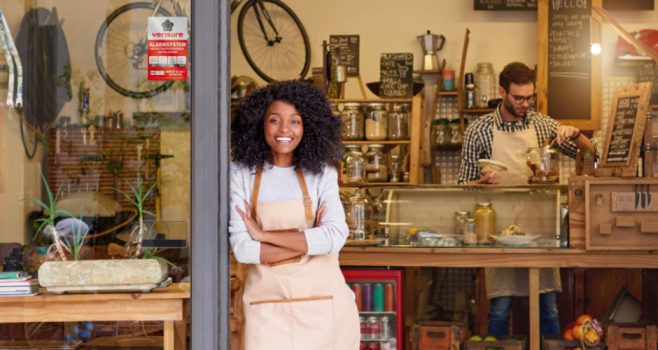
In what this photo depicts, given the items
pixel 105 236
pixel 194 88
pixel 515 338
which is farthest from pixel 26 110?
pixel 515 338

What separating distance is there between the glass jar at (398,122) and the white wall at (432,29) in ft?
5.70

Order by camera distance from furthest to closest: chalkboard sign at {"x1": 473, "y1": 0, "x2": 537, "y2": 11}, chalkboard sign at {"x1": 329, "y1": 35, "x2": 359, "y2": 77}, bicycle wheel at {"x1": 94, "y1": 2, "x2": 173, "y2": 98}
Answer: chalkboard sign at {"x1": 473, "y1": 0, "x2": 537, "y2": 11} → chalkboard sign at {"x1": 329, "y1": 35, "x2": 359, "y2": 77} → bicycle wheel at {"x1": 94, "y1": 2, "x2": 173, "y2": 98}

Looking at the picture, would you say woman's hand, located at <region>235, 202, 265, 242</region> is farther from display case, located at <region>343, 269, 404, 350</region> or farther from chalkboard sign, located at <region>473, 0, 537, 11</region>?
chalkboard sign, located at <region>473, 0, 537, 11</region>

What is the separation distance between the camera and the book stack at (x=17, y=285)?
11.0ft

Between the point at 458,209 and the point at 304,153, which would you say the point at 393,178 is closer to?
the point at 458,209

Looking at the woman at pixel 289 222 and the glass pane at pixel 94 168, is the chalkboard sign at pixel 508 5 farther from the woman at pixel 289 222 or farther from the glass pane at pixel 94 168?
the woman at pixel 289 222

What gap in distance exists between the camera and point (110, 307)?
3.36m

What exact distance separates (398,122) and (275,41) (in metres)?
2.49

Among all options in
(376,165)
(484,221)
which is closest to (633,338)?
(484,221)

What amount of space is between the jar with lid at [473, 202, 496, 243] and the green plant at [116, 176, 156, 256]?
6.81 ft

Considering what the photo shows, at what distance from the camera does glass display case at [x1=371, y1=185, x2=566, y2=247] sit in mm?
5273

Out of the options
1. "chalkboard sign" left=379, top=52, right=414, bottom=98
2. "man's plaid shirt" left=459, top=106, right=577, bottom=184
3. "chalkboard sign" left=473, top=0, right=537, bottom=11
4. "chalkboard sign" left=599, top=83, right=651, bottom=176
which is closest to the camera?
"chalkboard sign" left=599, top=83, right=651, bottom=176

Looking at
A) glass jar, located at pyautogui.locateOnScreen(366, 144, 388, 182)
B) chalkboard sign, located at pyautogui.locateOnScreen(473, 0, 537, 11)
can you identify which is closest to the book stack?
glass jar, located at pyautogui.locateOnScreen(366, 144, 388, 182)

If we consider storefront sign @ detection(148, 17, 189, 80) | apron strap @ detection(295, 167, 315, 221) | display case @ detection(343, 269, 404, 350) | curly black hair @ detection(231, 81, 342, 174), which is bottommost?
display case @ detection(343, 269, 404, 350)
